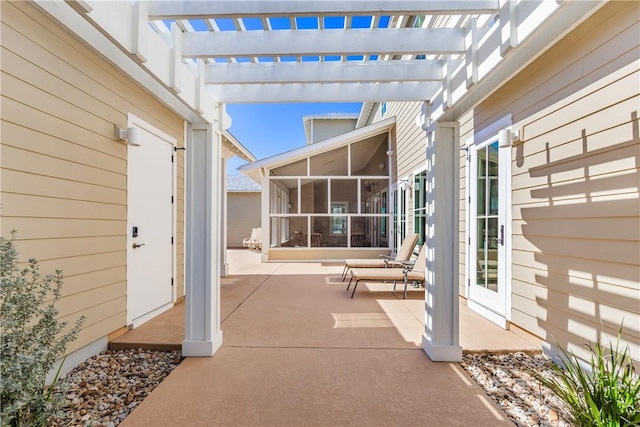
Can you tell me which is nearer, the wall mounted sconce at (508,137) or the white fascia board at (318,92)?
the white fascia board at (318,92)

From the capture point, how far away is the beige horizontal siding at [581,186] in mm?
2139

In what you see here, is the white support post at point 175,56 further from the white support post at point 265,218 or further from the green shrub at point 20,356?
the white support post at point 265,218

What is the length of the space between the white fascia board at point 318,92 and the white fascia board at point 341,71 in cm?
33

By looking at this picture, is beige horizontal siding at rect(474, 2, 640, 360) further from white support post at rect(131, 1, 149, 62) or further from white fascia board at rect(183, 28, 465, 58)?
white support post at rect(131, 1, 149, 62)

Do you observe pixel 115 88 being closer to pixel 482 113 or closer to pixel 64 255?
pixel 64 255

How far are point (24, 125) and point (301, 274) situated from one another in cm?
548

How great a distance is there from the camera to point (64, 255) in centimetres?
271

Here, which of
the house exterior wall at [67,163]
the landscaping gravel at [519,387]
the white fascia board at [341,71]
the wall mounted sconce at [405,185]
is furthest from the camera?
the wall mounted sconce at [405,185]

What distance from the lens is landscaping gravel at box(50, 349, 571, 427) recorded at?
207cm

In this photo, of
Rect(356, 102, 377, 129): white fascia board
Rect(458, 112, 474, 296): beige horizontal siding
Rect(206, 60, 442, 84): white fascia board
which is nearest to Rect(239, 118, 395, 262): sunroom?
Rect(356, 102, 377, 129): white fascia board

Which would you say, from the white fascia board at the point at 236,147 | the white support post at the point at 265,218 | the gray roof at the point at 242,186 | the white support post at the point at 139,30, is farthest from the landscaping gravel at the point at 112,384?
the gray roof at the point at 242,186

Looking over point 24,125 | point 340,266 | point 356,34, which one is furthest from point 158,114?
point 340,266

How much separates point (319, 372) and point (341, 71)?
252 centimetres

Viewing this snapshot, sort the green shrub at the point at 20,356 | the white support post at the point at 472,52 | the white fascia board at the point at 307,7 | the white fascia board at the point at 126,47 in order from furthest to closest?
1. the white support post at the point at 472,52
2. the white fascia board at the point at 307,7
3. the white fascia board at the point at 126,47
4. the green shrub at the point at 20,356
